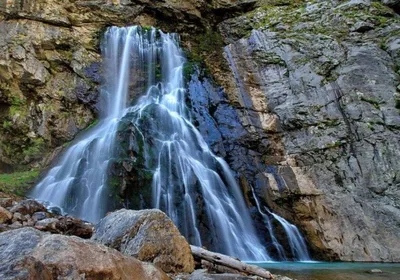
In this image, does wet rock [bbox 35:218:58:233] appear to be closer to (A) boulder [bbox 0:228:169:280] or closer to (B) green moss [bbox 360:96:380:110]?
(A) boulder [bbox 0:228:169:280]

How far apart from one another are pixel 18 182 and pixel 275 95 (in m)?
10.4

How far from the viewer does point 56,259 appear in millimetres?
2855

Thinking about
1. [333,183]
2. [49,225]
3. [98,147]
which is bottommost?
[49,225]

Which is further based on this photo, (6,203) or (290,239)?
(290,239)

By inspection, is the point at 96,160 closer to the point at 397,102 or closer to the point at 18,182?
the point at 18,182

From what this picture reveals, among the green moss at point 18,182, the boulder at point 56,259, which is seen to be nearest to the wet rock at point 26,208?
the green moss at point 18,182

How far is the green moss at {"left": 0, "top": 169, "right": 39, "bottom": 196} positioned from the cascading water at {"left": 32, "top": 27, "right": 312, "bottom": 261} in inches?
17.2

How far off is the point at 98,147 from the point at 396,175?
10.4 metres

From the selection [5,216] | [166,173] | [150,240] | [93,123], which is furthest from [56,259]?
[93,123]

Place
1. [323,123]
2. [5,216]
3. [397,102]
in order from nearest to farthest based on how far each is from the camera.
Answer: [5,216] → [397,102] → [323,123]

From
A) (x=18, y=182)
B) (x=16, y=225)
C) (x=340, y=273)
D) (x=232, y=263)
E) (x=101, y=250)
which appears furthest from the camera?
(x=18, y=182)

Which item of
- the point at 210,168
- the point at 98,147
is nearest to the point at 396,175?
the point at 210,168

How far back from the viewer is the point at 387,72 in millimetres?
13844

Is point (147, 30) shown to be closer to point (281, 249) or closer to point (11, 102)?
point (11, 102)
